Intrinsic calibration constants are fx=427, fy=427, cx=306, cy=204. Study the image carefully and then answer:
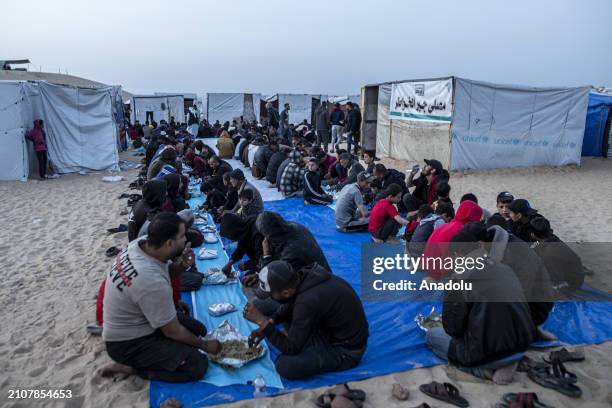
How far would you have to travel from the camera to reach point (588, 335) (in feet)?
13.0

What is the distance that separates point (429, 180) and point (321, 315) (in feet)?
16.1

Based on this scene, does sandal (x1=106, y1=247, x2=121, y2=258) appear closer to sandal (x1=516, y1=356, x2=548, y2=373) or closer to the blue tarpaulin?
the blue tarpaulin

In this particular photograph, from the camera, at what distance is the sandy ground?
317 centimetres

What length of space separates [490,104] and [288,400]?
11.8 m

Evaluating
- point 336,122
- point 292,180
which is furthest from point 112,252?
point 336,122

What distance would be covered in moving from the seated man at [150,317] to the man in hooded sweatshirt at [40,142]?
410 inches

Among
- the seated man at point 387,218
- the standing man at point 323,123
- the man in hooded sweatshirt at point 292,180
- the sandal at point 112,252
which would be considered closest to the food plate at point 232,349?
the sandal at point 112,252

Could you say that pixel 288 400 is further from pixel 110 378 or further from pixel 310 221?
pixel 310 221

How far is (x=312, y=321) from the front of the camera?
3.06 meters

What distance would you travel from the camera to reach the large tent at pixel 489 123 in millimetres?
12305

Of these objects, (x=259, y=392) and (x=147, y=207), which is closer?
(x=259, y=392)

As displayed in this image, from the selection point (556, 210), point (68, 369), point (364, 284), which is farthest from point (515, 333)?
point (556, 210)

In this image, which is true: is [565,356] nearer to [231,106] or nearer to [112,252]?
[112,252]

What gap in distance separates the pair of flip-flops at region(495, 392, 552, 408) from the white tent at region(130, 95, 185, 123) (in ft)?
85.4
